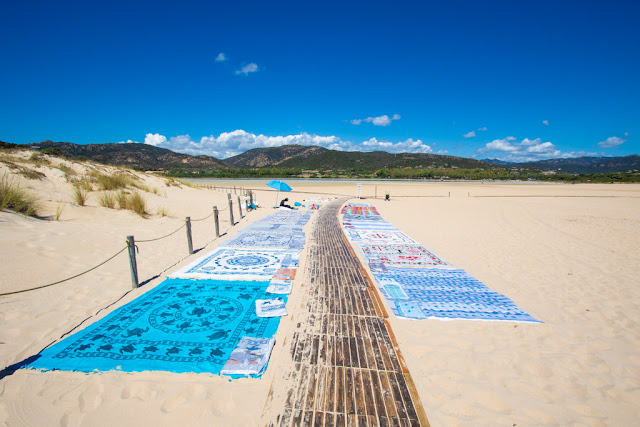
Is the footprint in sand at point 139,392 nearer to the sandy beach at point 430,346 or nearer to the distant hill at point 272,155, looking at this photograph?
the sandy beach at point 430,346

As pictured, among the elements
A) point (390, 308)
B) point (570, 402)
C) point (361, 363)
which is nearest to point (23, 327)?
point (361, 363)

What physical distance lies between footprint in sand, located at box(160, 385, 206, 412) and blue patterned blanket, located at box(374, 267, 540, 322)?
9.35 feet

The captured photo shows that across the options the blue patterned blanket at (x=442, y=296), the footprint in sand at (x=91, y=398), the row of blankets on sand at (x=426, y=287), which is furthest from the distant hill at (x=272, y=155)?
the footprint in sand at (x=91, y=398)

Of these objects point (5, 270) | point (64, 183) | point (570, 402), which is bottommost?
point (570, 402)

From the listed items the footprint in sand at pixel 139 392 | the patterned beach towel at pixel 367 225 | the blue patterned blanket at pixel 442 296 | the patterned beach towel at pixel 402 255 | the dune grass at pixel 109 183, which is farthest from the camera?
the dune grass at pixel 109 183

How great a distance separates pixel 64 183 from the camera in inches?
467

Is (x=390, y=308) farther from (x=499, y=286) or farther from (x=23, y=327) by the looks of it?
(x=23, y=327)

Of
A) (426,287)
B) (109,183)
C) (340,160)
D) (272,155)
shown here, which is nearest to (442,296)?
(426,287)

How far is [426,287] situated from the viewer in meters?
5.19

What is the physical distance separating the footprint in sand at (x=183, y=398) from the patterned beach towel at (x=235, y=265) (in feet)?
8.83

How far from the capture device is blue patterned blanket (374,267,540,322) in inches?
166

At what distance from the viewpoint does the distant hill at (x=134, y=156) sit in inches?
1989

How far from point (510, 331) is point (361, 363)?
2407 mm

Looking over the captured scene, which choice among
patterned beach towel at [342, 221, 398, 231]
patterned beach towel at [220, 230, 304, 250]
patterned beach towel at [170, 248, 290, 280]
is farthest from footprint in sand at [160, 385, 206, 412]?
patterned beach towel at [342, 221, 398, 231]
